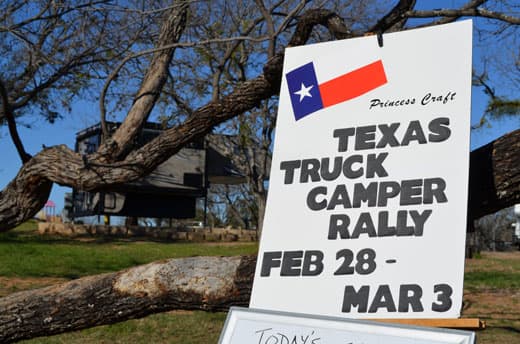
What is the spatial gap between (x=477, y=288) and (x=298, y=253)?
9007 millimetres

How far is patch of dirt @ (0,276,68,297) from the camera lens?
33.2 feet

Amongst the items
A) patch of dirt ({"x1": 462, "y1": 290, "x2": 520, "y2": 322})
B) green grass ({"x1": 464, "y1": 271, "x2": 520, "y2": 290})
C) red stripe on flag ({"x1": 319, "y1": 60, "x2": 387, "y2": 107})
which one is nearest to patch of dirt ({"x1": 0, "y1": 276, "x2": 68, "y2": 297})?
patch of dirt ({"x1": 462, "y1": 290, "x2": 520, "y2": 322})

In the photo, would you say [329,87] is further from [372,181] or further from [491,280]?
[491,280]

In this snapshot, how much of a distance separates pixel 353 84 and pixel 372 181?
0.51 m

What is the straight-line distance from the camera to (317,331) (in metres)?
2.61

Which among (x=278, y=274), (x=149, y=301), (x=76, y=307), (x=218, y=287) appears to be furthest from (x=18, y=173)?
(x=278, y=274)

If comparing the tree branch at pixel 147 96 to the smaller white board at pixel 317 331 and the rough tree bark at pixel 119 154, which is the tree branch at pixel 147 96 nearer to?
the rough tree bark at pixel 119 154

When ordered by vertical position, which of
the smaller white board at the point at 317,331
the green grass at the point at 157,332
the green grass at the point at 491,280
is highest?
the smaller white board at the point at 317,331

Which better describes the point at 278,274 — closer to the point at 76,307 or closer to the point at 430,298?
the point at 430,298

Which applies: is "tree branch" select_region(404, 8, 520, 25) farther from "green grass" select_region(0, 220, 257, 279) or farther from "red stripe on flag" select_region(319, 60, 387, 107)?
"green grass" select_region(0, 220, 257, 279)

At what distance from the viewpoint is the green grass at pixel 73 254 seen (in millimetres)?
12023

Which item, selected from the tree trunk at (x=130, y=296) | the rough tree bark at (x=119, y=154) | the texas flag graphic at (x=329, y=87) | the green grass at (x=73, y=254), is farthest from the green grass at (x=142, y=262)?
the texas flag graphic at (x=329, y=87)

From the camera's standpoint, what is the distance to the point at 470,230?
3.86m

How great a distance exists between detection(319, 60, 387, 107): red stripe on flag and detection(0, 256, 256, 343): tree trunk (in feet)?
3.47
